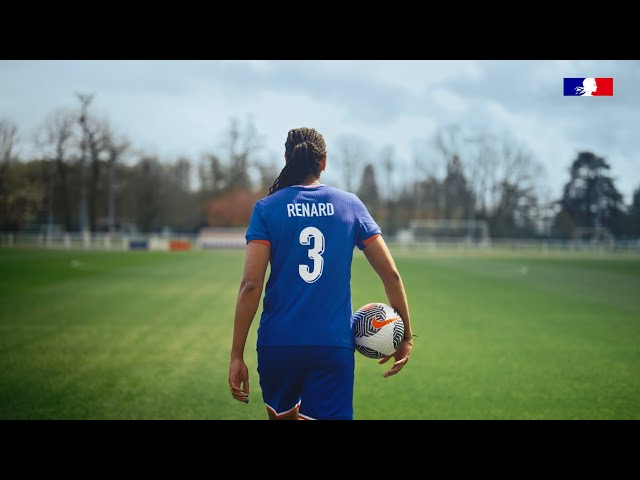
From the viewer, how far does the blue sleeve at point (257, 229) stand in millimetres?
2904

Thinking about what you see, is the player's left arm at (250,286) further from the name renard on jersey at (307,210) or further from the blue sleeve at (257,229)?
the name renard on jersey at (307,210)

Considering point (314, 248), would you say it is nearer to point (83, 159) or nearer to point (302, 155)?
point (302, 155)

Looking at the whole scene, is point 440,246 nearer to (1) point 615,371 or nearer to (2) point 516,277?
Result: (2) point 516,277

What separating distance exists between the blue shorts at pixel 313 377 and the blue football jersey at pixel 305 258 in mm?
54

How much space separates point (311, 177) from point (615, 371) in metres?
5.13

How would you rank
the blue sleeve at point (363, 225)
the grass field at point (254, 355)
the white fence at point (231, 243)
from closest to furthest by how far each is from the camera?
the blue sleeve at point (363, 225)
the grass field at point (254, 355)
the white fence at point (231, 243)

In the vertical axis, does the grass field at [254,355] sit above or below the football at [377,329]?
below

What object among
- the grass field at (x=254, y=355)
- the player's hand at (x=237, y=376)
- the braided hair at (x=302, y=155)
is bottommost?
the grass field at (x=254, y=355)

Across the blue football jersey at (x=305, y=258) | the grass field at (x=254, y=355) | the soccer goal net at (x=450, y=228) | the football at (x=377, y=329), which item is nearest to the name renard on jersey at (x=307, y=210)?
the blue football jersey at (x=305, y=258)

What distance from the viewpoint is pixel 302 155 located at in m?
3.02

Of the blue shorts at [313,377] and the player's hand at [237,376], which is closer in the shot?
the blue shorts at [313,377]

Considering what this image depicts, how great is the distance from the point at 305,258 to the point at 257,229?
30cm
